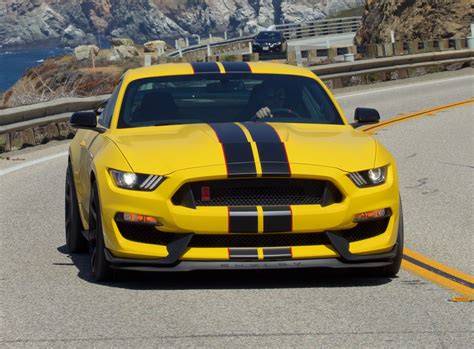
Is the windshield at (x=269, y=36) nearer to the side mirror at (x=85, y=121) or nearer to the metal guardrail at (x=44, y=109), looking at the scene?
the metal guardrail at (x=44, y=109)

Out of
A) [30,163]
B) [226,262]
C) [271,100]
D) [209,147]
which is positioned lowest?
[30,163]

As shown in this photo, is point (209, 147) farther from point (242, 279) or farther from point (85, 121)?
point (85, 121)

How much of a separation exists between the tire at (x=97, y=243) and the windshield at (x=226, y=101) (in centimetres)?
97

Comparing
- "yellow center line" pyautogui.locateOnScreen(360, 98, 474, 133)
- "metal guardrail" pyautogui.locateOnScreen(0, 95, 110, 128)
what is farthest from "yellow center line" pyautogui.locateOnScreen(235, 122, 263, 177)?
"yellow center line" pyautogui.locateOnScreen(360, 98, 474, 133)

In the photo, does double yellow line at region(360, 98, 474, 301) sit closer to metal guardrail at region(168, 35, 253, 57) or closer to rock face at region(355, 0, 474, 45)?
rock face at region(355, 0, 474, 45)

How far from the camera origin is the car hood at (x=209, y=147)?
743cm

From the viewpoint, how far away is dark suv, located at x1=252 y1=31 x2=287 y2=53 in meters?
66.2

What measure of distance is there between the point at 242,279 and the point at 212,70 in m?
2.06

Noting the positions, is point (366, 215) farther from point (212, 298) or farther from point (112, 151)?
point (112, 151)

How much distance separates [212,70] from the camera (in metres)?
9.22

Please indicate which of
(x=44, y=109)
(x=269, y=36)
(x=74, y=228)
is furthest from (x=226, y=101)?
(x=269, y=36)

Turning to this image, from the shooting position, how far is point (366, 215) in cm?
740

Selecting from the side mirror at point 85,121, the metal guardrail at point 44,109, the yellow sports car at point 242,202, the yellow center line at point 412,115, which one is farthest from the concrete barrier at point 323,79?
the yellow sports car at point 242,202

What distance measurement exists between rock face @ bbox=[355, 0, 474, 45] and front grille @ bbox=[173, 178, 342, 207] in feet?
133
